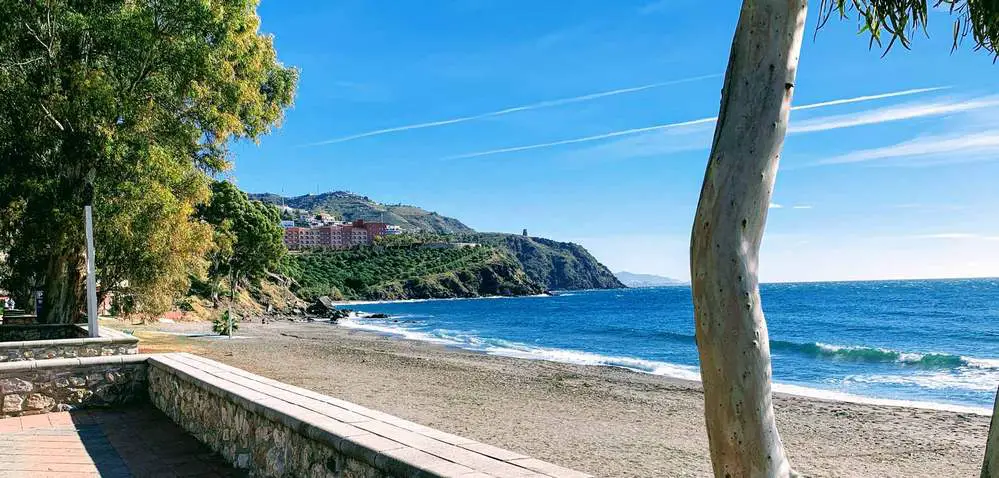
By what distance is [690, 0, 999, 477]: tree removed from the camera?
235cm

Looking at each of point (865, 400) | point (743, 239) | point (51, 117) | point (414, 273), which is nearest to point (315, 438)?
point (743, 239)

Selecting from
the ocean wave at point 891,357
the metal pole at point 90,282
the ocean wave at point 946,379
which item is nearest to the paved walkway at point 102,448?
the metal pole at point 90,282

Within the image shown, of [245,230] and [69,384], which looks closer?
[69,384]

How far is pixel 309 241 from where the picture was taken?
18275 cm

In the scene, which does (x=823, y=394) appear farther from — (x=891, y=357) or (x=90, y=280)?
(x=90, y=280)

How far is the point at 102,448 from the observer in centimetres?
630

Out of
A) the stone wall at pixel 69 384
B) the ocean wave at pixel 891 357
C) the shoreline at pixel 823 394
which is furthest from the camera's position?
the ocean wave at pixel 891 357

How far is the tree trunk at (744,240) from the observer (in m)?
2.35

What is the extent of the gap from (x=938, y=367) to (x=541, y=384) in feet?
63.2

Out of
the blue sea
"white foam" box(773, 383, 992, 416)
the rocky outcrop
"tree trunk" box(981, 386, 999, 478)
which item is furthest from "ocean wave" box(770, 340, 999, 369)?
the rocky outcrop

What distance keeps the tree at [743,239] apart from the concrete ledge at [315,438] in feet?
3.26

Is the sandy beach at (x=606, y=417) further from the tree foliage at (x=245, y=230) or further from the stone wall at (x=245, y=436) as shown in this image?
the tree foliage at (x=245, y=230)

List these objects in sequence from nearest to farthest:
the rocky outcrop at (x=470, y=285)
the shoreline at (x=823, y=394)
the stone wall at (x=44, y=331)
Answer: the stone wall at (x=44, y=331), the shoreline at (x=823, y=394), the rocky outcrop at (x=470, y=285)

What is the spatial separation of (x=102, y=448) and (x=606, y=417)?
11276 millimetres
